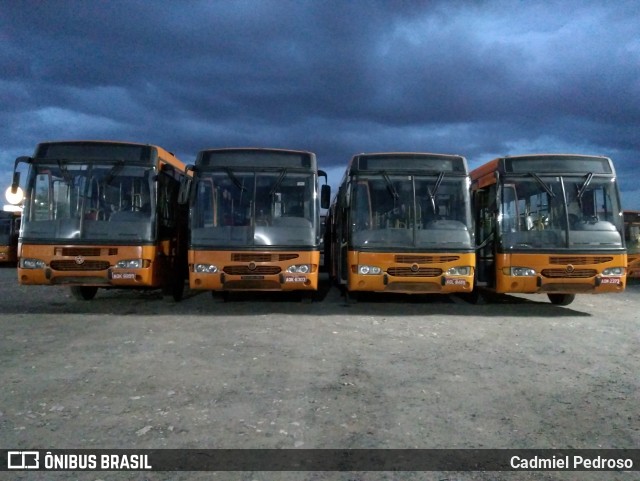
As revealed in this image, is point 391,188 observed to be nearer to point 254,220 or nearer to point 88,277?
point 254,220

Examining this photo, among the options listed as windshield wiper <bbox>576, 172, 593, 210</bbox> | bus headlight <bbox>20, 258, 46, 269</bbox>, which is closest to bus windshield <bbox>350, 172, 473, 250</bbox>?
windshield wiper <bbox>576, 172, 593, 210</bbox>

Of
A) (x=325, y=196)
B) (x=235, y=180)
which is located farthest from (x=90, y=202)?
(x=325, y=196)

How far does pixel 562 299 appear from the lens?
12.1 meters

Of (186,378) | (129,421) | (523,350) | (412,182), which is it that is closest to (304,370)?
(186,378)

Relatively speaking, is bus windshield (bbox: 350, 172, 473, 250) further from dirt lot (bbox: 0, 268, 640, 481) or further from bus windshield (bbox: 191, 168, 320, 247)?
dirt lot (bbox: 0, 268, 640, 481)

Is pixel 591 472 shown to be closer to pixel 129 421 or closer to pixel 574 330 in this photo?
pixel 129 421

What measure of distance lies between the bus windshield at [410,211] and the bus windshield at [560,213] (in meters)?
0.92

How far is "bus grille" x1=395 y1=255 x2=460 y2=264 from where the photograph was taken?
10117 mm

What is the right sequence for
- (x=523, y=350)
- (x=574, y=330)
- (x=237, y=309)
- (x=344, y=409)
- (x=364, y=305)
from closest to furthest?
1. (x=344, y=409)
2. (x=523, y=350)
3. (x=574, y=330)
4. (x=237, y=309)
5. (x=364, y=305)

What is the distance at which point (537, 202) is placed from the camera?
34.4 ft

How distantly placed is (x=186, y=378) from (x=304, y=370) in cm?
Answer: 127

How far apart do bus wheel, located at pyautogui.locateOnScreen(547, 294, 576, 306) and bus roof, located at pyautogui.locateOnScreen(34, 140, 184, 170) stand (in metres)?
9.20

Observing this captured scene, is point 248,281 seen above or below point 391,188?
below

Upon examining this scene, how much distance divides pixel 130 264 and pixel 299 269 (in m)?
3.14
